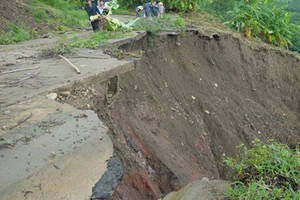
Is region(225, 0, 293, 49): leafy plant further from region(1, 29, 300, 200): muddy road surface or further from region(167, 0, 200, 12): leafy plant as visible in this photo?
region(167, 0, 200, 12): leafy plant

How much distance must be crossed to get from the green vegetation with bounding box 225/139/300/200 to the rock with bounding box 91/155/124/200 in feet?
3.65

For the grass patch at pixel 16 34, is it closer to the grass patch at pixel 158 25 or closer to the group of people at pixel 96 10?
the group of people at pixel 96 10

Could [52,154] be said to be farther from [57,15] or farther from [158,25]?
[57,15]

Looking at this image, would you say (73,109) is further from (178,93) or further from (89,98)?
(178,93)

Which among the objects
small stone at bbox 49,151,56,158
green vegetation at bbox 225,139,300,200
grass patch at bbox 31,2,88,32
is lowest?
grass patch at bbox 31,2,88,32

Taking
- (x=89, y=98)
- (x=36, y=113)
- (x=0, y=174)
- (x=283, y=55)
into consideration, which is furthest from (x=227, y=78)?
(x=0, y=174)

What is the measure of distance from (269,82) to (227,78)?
1797mm

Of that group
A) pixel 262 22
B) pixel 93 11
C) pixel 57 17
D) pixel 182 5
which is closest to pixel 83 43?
pixel 93 11

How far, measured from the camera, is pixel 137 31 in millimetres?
9672

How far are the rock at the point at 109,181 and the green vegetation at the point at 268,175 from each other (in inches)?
43.8

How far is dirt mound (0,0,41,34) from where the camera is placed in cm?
1152

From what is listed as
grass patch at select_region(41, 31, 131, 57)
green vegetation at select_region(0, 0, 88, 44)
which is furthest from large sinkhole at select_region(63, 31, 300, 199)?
green vegetation at select_region(0, 0, 88, 44)

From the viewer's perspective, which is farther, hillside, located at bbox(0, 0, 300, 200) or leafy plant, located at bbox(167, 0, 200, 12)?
leafy plant, located at bbox(167, 0, 200, 12)

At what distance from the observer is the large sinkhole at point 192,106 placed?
675 cm
